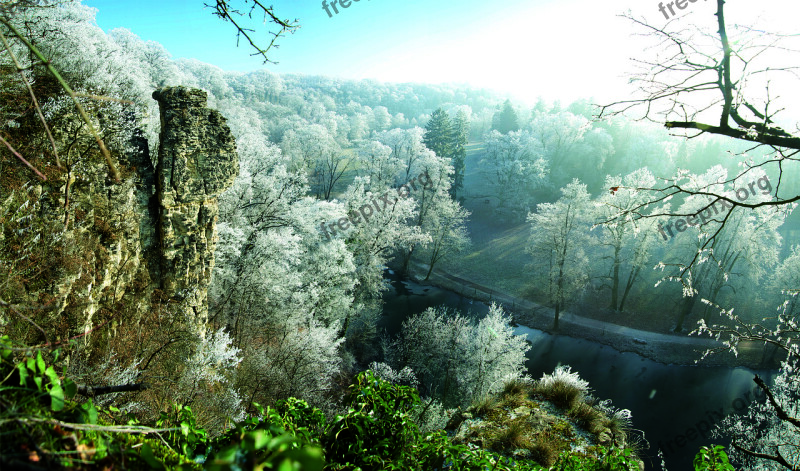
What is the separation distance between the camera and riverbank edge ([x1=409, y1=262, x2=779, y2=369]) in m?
20.7

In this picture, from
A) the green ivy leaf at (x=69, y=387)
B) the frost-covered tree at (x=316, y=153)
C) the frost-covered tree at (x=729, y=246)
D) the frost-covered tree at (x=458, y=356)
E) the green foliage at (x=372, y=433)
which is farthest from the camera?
the frost-covered tree at (x=316, y=153)

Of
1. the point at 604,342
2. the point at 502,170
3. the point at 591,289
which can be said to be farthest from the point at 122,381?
the point at 502,170

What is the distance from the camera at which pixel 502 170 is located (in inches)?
1644

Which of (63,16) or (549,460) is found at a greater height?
(63,16)

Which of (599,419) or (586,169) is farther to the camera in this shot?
(586,169)

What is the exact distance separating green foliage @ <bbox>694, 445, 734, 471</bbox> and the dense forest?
19 millimetres

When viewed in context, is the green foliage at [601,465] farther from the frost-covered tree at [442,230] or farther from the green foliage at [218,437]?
the frost-covered tree at [442,230]

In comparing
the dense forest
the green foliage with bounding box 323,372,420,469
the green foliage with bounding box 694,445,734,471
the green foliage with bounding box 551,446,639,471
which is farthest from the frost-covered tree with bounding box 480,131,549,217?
the green foliage with bounding box 323,372,420,469

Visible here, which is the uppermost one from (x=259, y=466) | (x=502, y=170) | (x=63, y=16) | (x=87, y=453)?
(x=63, y=16)

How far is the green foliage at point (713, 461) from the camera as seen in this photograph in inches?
110

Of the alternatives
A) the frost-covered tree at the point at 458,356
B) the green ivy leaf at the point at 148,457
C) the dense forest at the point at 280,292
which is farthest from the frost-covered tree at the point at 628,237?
the green ivy leaf at the point at 148,457

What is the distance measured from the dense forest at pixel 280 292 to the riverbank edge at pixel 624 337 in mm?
307

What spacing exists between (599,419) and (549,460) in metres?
2.22

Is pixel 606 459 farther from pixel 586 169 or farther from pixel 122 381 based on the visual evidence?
pixel 586 169
